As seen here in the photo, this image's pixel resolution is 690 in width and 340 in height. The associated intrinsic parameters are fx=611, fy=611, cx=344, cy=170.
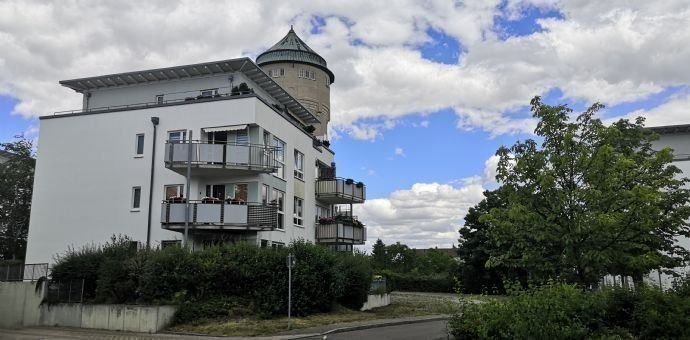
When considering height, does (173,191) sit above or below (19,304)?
above

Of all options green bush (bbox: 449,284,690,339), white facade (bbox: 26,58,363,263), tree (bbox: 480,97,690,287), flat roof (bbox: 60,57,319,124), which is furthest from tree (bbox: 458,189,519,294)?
green bush (bbox: 449,284,690,339)

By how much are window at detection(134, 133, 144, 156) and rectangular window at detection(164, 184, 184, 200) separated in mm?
2402

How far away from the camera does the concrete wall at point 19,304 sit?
2331cm

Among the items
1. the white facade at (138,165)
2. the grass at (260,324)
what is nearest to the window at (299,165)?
the white facade at (138,165)

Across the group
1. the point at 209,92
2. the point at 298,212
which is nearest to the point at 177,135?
the point at 209,92

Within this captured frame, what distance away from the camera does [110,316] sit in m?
21.6

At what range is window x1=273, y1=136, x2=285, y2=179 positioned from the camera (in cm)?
3064

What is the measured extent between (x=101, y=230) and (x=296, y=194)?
1005 cm

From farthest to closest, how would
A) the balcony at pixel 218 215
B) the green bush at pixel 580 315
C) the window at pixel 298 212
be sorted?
the window at pixel 298 212 → the balcony at pixel 218 215 → the green bush at pixel 580 315

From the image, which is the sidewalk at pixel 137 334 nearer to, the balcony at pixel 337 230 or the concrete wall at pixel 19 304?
the concrete wall at pixel 19 304

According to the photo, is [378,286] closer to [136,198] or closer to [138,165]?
[136,198]

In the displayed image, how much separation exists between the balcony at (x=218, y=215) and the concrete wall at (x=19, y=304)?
5.59 metres

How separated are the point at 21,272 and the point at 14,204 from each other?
19198 mm

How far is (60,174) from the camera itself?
99.7 ft
